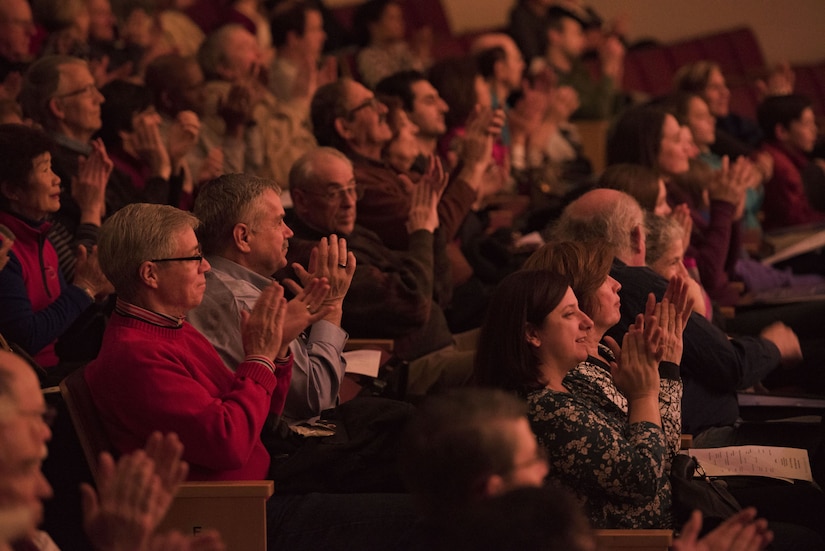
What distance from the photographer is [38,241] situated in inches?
113

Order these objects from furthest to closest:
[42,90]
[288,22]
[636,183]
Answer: [288,22] → [42,90] → [636,183]

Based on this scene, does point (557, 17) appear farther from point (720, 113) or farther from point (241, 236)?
point (241, 236)

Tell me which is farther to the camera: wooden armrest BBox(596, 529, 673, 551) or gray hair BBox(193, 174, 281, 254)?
gray hair BBox(193, 174, 281, 254)

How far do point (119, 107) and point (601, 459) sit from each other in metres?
2.26

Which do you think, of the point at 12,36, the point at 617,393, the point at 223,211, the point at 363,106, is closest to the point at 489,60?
the point at 363,106

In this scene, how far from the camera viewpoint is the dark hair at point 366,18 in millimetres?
6441

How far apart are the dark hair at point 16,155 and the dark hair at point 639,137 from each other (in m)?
2.13

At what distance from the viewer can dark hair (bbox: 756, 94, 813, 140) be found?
560cm

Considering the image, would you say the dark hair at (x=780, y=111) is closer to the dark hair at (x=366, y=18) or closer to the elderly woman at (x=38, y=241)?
the dark hair at (x=366, y=18)

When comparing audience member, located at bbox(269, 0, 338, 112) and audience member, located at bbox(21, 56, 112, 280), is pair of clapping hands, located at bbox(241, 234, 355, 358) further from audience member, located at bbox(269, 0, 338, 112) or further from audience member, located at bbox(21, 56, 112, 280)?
audience member, located at bbox(269, 0, 338, 112)

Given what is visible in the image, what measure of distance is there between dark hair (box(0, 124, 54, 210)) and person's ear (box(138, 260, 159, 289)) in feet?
2.75

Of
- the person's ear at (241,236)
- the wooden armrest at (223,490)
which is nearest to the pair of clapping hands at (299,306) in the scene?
the person's ear at (241,236)

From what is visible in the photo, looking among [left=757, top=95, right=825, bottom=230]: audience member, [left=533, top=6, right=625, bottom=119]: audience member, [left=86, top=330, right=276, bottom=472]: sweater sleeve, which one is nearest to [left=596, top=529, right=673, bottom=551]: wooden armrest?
[left=86, top=330, right=276, bottom=472]: sweater sleeve

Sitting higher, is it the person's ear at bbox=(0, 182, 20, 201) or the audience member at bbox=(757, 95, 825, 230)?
the person's ear at bbox=(0, 182, 20, 201)
